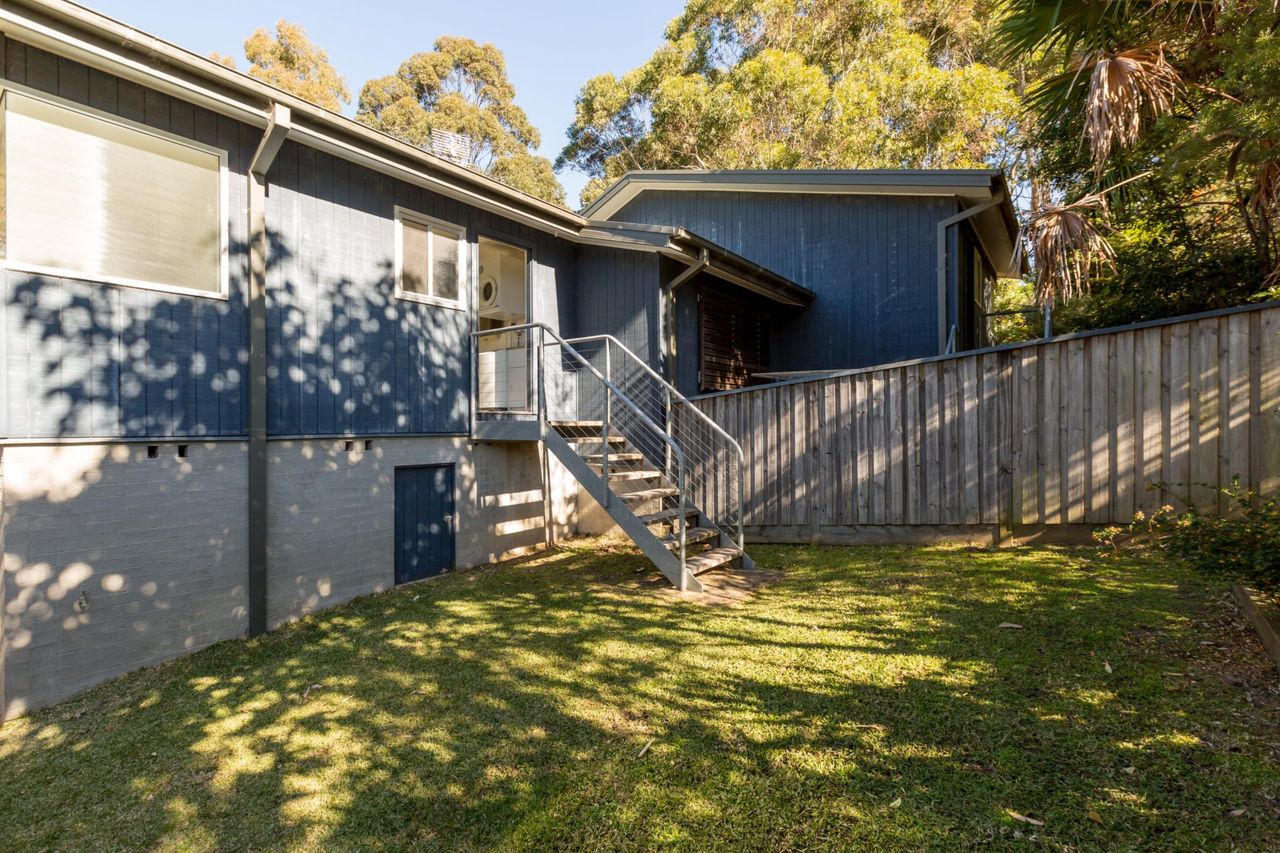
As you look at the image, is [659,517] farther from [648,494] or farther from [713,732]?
[713,732]

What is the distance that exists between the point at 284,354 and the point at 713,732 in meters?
5.10

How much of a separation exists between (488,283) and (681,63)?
16.5m

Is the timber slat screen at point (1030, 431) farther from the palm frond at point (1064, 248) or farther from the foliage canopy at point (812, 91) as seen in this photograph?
the foliage canopy at point (812, 91)

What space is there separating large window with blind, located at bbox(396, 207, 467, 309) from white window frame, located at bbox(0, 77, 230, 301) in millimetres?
1769

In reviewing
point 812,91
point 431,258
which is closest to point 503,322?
point 431,258

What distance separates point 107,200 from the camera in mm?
4754

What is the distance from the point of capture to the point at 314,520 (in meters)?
5.96

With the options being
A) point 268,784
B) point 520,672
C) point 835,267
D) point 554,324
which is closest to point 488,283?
point 554,324

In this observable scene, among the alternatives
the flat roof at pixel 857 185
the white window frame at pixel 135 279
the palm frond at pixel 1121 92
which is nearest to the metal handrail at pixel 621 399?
the white window frame at pixel 135 279

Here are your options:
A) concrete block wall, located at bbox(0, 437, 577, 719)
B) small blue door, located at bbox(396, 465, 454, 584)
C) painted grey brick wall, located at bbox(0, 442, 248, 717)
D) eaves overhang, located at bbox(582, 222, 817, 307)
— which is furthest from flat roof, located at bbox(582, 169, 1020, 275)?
painted grey brick wall, located at bbox(0, 442, 248, 717)

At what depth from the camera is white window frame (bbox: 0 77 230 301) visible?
429 centimetres

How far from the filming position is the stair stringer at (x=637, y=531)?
568cm

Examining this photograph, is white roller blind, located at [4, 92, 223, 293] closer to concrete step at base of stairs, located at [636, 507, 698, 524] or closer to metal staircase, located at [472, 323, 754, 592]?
metal staircase, located at [472, 323, 754, 592]

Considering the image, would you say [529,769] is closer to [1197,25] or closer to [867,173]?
[1197,25]
